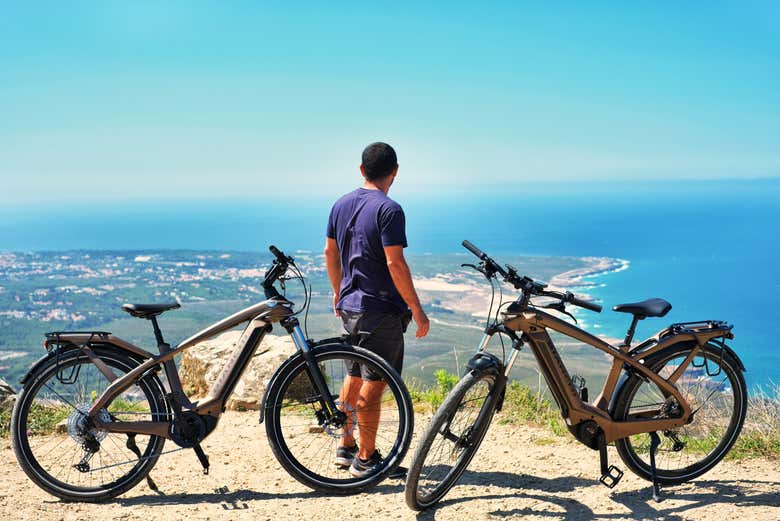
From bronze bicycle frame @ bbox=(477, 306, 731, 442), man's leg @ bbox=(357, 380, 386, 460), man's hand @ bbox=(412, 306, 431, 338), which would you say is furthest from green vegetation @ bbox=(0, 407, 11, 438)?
bronze bicycle frame @ bbox=(477, 306, 731, 442)

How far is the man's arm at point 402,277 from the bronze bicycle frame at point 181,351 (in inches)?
31.7

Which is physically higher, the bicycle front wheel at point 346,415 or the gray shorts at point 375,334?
the gray shorts at point 375,334

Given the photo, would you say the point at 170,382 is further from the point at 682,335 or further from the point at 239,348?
the point at 682,335

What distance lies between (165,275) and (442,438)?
8920 centimetres

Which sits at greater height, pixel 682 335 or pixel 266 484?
pixel 682 335

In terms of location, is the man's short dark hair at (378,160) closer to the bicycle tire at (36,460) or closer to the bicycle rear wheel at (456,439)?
the bicycle rear wheel at (456,439)

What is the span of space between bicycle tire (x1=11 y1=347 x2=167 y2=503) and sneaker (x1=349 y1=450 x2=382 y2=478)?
1.39 meters

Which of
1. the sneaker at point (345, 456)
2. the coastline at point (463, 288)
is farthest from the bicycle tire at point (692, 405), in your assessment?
the coastline at point (463, 288)

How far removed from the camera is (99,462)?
15.5ft

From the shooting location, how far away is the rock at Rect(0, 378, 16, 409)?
21.0 ft

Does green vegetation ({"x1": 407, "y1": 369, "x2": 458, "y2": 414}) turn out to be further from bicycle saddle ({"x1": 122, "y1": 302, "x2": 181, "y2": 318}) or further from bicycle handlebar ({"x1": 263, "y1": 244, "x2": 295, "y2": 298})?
bicycle saddle ({"x1": 122, "y1": 302, "x2": 181, "y2": 318})

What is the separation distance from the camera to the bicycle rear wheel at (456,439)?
3.95m

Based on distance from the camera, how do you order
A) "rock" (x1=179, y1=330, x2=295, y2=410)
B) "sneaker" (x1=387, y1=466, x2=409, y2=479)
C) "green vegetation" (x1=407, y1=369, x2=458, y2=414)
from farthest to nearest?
1. "rock" (x1=179, y1=330, x2=295, y2=410)
2. "green vegetation" (x1=407, y1=369, x2=458, y2=414)
3. "sneaker" (x1=387, y1=466, x2=409, y2=479)

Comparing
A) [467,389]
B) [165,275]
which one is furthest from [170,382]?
[165,275]
